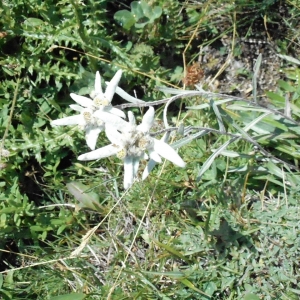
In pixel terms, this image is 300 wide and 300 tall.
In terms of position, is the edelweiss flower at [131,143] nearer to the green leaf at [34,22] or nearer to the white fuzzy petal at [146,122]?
the white fuzzy petal at [146,122]

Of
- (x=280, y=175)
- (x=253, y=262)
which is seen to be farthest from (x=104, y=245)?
(x=280, y=175)

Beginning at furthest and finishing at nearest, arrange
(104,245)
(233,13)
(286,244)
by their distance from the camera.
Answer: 1. (233,13)
2. (104,245)
3. (286,244)

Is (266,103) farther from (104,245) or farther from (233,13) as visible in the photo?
(104,245)

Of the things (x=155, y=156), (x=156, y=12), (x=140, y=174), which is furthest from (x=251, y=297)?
(x=156, y=12)

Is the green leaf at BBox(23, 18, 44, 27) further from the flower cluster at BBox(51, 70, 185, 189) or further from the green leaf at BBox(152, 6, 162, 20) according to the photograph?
the flower cluster at BBox(51, 70, 185, 189)

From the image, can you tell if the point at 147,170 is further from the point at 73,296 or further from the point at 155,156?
the point at 73,296
